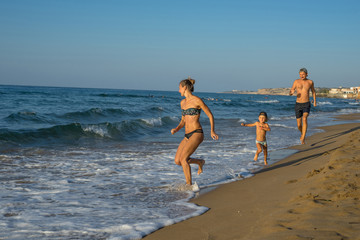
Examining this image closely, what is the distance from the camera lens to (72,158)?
878cm

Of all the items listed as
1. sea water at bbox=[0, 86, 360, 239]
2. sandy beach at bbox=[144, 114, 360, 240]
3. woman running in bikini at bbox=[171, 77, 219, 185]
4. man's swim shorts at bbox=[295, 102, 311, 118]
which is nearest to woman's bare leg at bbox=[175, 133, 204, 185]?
woman running in bikini at bbox=[171, 77, 219, 185]

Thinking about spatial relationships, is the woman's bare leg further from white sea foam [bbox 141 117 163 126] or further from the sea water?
white sea foam [bbox 141 117 163 126]

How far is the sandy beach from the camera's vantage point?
3.07m

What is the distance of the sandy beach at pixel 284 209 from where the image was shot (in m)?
3.07

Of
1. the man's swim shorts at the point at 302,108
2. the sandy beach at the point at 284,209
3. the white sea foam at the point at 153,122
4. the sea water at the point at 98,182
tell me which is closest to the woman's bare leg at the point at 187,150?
the sea water at the point at 98,182

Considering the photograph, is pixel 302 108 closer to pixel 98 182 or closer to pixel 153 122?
pixel 98 182

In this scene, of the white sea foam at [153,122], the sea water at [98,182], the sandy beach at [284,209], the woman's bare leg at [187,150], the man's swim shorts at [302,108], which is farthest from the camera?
the white sea foam at [153,122]

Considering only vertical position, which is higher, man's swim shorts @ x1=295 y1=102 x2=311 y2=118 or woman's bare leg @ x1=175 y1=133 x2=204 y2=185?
man's swim shorts @ x1=295 y1=102 x2=311 y2=118

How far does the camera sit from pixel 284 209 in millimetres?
3904

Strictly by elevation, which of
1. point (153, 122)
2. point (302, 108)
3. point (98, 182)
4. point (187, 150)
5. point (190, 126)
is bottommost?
point (98, 182)

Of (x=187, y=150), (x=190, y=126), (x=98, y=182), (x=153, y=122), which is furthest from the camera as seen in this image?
(x=153, y=122)

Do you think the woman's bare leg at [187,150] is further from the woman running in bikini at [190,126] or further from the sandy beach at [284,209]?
the sandy beach at [284,209]

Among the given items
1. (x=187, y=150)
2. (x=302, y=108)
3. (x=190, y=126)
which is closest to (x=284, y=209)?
(x=187, y=150)

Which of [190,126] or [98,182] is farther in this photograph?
[98,182]
